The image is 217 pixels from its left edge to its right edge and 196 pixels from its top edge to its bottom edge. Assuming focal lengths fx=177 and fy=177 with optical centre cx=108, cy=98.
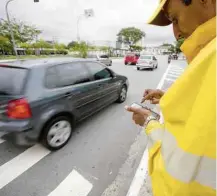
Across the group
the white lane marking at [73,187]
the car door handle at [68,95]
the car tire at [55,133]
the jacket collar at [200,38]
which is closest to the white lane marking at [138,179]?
the white lane marking at [73,187]

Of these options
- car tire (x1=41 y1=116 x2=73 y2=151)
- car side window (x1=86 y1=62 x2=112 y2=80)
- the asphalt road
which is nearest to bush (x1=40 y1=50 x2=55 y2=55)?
car side window (x1=86 y1=62 x2=112 y2=80)

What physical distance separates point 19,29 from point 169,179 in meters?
46.6

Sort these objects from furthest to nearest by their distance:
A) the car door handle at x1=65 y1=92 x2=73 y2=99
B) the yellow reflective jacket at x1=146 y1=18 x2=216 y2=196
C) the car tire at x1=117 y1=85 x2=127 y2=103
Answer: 1. the car tire at x1=117 y1=85 x2=127 y2=103
2. the car door handle at x1=65 y1=92 x2=73 y2=99
3. the yellow reflective jacket at x1=146 y1=18 x2=216 y2=196

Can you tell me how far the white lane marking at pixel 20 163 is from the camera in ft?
8.23

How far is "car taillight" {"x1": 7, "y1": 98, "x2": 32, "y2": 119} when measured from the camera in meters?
2.62

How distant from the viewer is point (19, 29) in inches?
1563

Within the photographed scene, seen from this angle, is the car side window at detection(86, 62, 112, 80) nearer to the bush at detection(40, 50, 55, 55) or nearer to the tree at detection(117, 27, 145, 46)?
the bush at detection(40, 50, 55, 55)

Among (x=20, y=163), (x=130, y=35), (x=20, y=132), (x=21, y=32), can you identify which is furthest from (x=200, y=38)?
(x=130, y=35)

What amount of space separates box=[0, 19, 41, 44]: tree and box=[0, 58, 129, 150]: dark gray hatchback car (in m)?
40.3

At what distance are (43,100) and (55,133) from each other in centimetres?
66

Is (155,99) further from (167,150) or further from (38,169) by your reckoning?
(38,169)

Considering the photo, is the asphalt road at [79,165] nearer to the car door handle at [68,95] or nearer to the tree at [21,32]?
the car door handle at [68,95]

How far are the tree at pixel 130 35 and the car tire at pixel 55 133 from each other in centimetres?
7636

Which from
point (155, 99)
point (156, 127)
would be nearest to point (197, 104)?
point (156, 127)
